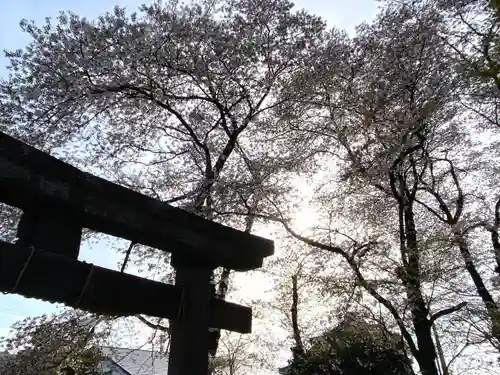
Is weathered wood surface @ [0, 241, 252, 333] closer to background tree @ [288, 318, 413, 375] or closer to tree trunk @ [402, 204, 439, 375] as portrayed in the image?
tree trunk @ [402, 204, 439, 375]

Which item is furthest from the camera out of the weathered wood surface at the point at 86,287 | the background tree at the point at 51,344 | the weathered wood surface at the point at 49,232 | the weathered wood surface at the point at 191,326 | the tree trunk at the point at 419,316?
the tree trunk at the point at 419,316

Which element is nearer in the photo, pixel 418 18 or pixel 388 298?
pixel 418 18

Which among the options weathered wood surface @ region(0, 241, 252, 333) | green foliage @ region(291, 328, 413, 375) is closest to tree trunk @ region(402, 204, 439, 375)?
green foliage @ region(291, 328, 413, 375)

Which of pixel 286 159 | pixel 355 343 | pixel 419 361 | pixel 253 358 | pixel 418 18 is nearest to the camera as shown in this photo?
pixel 418 18

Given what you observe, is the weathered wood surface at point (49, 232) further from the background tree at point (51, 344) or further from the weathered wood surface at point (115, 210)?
the background tree at point (51, 344)

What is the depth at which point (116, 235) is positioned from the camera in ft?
7.71

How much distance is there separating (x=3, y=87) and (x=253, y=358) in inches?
472

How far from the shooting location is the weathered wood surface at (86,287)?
1.91 meters

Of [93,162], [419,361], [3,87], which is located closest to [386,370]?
[419,361]

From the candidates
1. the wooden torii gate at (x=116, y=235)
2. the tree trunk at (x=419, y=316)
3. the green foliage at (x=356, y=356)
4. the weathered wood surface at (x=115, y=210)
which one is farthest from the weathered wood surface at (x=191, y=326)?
the green foliage at (x=356, y=356)

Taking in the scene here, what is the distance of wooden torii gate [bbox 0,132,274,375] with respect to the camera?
6.37 feet

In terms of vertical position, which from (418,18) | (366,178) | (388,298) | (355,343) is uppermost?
(418,18)

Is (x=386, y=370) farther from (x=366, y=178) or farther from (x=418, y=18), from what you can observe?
(x=418, y=18)

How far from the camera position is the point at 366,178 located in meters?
7.50
